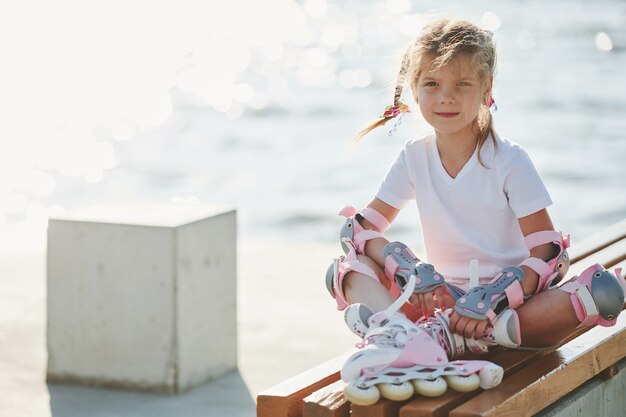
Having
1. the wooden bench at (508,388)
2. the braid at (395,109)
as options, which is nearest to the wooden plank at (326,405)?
the wooden bench at (508,388)

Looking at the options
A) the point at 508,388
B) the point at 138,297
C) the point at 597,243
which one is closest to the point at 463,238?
the point at 508,388

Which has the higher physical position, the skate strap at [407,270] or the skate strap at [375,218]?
the skate strap at [375,218]

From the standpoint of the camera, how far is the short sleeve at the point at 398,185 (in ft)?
12.1

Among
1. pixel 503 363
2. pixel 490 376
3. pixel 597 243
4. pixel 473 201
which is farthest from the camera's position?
pixel 597 243

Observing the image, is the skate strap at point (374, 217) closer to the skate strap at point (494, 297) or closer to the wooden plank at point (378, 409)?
the skate strap at point (494, 297)

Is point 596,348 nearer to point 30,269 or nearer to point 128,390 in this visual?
point 128,390

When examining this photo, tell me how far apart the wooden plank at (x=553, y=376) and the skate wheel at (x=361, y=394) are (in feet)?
0.62

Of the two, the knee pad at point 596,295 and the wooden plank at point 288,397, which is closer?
the wooden plank at point 288,397

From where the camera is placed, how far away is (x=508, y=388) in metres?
2.97

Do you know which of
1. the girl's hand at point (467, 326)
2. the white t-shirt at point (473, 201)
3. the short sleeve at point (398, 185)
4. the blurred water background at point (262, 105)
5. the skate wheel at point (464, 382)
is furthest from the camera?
the blurred water background at point (262, 105)

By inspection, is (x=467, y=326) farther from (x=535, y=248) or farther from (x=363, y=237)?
(x=363, y=237)

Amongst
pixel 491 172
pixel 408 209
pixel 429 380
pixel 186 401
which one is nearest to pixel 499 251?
pixel 491 172

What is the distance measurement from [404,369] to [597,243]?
1922mm

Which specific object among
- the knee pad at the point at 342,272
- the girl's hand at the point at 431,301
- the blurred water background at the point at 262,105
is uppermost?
the blurred water background at the point at 262,105
